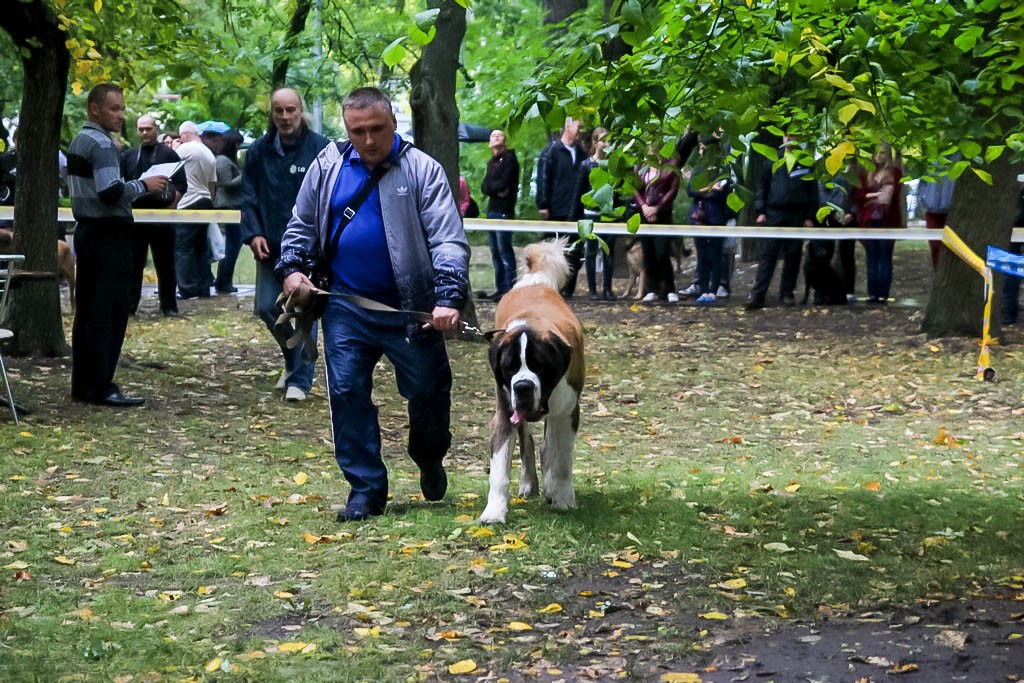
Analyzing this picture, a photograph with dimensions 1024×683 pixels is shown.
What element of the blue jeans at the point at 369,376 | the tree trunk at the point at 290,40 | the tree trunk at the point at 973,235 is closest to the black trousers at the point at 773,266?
the tree trunk at the point at 973,235

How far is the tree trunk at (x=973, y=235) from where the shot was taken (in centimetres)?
1419

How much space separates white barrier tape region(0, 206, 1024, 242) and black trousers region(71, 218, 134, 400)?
6.29 meters

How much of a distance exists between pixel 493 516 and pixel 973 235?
901cm

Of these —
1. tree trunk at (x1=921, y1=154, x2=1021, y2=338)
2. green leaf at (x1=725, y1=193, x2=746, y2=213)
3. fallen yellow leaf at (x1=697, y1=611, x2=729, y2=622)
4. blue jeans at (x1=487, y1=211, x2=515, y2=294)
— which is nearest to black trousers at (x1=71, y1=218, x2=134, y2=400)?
green leaf at (x1=725, y1=193, x2=746, y2=213)

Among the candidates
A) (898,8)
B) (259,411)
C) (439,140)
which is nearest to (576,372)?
(898,8)

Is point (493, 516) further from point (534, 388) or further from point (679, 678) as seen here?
point (679, 678)

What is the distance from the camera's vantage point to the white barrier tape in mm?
16750

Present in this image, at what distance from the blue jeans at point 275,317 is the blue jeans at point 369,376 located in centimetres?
346

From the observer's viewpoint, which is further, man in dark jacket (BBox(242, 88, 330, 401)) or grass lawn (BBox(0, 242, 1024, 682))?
man in dark jacket (BBox(242, 88, 330, 401))

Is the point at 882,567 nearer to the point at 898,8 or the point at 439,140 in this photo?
the point at 898,8

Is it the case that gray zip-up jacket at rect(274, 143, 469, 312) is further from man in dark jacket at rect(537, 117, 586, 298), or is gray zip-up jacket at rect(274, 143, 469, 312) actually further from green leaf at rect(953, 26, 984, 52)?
man in dark jacket at rect(537, 117, 586, 298)

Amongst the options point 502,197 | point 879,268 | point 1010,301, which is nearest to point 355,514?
point 1010,301

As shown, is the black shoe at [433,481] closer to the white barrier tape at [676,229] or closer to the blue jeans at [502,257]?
the white barrier tape at [676,229]

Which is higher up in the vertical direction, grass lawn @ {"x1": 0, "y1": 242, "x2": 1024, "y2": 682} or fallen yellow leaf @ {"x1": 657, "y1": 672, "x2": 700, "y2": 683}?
fallen yellow leaf @ {"x1": 657, "y1": 672, "x2": 700, "y2": 683}
